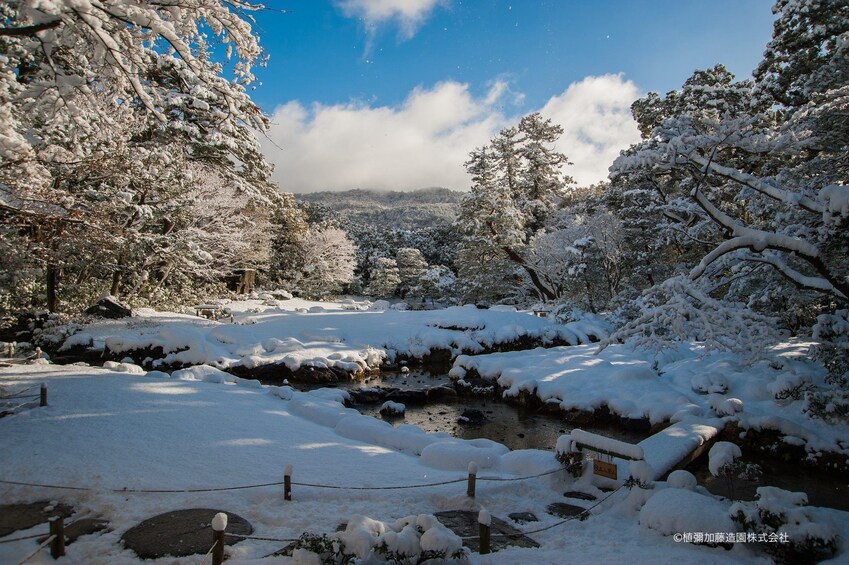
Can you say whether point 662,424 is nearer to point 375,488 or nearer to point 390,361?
point 375,488

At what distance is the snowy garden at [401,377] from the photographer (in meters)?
4.82

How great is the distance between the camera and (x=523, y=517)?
6.01 meters

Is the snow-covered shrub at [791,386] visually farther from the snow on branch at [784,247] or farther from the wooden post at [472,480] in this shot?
the wooden post at [472,480]

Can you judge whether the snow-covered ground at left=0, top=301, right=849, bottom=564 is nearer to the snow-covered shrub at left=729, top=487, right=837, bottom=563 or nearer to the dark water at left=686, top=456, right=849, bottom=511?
the snow-covered shrub at left=729, top=487, right=837, bottom=563

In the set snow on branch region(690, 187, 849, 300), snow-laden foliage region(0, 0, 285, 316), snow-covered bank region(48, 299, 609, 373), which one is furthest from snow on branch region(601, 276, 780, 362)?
snow-covered bank region(48, 299, 609, 373)

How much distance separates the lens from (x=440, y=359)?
20.6 metres

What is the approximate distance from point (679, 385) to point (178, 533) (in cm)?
1353

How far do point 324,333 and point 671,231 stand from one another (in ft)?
48.0

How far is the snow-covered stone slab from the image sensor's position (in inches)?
320

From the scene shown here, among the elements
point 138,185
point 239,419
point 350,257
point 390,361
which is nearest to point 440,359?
point 390,361

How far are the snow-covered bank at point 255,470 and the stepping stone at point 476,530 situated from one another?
213mm

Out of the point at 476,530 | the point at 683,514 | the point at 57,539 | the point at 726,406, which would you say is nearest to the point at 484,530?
the point at 476,530

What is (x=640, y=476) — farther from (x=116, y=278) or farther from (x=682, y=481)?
(x=116, y=278)

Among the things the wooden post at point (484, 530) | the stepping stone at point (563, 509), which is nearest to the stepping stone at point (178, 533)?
the wooden post at point (484, 530)
